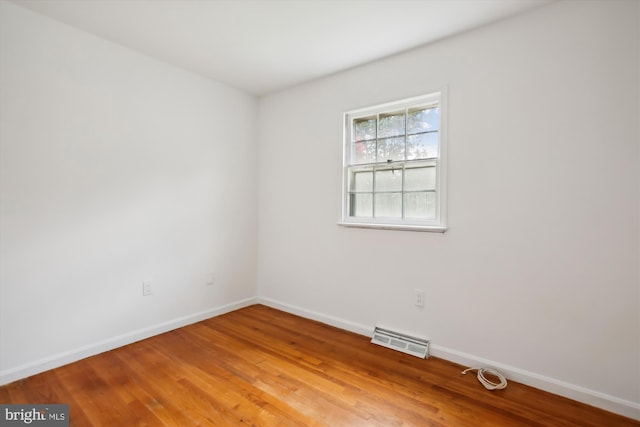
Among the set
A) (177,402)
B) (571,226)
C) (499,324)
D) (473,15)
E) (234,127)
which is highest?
(473,15)

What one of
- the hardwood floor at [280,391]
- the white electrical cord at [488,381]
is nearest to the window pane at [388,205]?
the hardwood floor at [280,391]

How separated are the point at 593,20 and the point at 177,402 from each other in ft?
11.2

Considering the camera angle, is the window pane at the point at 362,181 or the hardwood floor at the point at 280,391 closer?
the hardwood floor at the point at 280,391

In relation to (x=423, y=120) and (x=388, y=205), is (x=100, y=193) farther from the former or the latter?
(x=423, y=120)

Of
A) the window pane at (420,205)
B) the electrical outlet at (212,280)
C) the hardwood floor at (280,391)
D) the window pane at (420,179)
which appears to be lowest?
the hardwood floor at (280,391)

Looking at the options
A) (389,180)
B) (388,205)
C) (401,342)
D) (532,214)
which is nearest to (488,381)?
(401,342)

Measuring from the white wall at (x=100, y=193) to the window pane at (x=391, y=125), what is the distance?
1.68 meters

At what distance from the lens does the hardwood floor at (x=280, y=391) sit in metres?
1.73

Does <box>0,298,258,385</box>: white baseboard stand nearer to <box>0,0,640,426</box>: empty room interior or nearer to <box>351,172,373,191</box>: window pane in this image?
<box>0,0,640,426</box>: empty room interior

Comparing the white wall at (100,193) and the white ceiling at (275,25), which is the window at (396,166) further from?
the white wall at (100,193)

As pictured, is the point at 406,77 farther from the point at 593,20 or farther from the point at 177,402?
the point at 177,402

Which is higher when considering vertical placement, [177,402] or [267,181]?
[267,181]

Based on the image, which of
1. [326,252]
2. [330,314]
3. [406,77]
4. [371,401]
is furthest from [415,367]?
[406,77]

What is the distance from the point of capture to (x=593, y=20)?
6.11 feet
